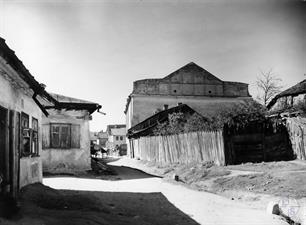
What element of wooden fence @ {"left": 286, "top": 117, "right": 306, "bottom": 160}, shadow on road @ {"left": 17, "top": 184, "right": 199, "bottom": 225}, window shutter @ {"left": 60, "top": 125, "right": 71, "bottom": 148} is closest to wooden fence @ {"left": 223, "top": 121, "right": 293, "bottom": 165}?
wooden fence @ {"left": 286, "top": 117, "right": 306, "bottom": 160}

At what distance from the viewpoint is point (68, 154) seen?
15.3m

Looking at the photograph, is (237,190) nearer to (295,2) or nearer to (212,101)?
(295,2)

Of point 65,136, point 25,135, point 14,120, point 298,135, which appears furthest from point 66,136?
point 298,135

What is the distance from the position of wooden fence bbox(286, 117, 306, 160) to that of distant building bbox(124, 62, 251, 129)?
72.3 ft

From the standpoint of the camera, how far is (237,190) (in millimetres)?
9430

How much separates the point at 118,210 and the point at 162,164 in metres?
10.9

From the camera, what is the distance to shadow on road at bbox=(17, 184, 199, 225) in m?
5.76

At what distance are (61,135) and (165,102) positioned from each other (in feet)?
70.4

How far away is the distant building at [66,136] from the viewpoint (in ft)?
49.6

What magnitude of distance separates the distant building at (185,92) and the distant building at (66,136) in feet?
62.7

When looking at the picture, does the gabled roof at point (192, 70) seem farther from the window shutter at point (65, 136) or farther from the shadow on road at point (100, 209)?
the shadow on road at point (100, 209)

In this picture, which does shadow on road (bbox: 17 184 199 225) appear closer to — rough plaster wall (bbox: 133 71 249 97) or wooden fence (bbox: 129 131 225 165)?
Answer: wooden fence (bbox: 129 131 225 165)

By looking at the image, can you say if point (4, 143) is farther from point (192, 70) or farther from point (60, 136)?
point (192, 70)

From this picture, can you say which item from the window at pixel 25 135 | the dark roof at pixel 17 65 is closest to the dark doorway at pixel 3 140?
the dark roof at pixel 17 65
